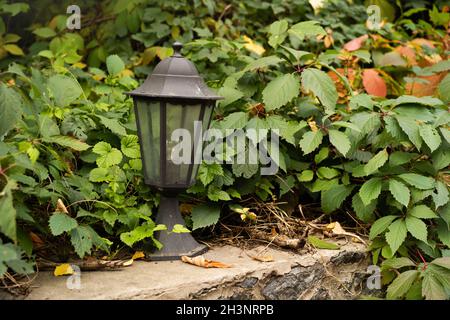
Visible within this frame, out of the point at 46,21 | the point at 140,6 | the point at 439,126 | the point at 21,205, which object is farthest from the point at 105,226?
the point at 46,21

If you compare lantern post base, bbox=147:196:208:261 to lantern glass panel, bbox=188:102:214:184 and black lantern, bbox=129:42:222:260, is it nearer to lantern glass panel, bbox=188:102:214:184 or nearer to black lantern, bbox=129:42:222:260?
black lantern, bbox=129:42:222:260

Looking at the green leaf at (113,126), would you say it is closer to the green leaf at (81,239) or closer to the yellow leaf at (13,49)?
the green leaf at (81,239)

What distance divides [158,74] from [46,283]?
0.86 m

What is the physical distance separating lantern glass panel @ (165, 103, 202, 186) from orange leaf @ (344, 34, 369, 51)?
6.05 feet

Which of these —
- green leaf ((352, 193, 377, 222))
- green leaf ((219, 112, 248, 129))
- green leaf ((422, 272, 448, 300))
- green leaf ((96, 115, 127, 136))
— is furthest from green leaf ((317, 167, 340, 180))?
green leaf ((96, 115, 127, 136))

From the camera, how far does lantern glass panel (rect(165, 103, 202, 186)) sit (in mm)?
2195

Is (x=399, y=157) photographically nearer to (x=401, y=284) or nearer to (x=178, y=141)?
(x=401, y=284)

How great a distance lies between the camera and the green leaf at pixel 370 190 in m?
2.46

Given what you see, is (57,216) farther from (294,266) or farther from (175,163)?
(294,266)

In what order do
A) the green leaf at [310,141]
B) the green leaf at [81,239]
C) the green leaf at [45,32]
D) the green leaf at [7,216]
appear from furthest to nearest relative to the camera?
the green leaf at [45,32], the green leaf at [310,141], the green leaf at [81,239], the green leaf at [7,216]

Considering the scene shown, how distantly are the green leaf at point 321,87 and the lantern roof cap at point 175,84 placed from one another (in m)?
0.54

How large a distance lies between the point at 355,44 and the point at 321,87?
1.31 metres

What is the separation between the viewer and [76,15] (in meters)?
3.71

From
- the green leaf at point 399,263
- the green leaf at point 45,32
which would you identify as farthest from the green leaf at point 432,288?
the green leaf at point 45,32
